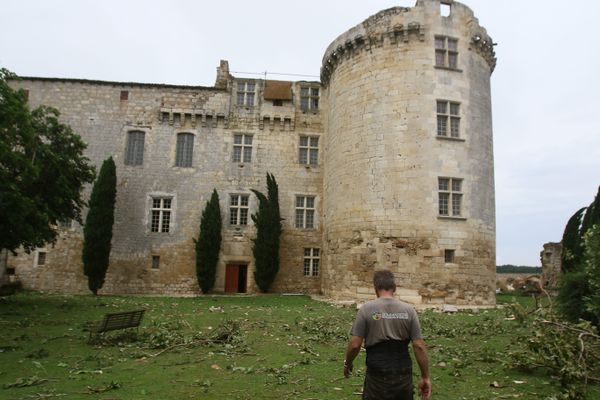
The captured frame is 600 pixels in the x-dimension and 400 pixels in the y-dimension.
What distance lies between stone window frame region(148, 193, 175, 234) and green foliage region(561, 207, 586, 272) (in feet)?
61.8

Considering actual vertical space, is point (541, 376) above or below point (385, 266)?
below

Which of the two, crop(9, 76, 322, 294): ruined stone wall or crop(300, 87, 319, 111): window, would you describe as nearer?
crop(9, 76, 322, 294): ruined stone wall

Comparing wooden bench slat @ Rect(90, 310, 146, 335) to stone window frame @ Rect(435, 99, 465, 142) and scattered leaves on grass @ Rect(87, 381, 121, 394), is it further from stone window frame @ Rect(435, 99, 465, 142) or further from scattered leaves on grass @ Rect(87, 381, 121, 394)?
stone window frame @ Rect(435, 99, 465, 142)

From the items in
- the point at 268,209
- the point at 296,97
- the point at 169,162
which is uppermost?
the point at 296,97

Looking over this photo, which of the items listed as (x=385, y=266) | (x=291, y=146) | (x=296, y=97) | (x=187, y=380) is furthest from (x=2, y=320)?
(x=296, y=97)

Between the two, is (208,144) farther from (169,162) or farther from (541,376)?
(541,376)

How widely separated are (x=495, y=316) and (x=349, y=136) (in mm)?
9799

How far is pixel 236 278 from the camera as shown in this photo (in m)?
24.0

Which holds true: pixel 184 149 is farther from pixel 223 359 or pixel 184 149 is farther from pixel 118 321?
pixel 223 359

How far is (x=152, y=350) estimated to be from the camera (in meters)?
9.28

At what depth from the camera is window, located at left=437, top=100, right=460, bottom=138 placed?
18.8 meters

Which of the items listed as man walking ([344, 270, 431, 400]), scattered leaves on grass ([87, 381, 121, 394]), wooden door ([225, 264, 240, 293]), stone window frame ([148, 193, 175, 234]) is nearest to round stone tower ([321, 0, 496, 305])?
wooden door ([225, 264, 240, 293])

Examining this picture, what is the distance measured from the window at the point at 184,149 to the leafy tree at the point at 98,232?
3844mm

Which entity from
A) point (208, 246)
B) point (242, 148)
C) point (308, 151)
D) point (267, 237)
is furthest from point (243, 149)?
point (208, 246)
